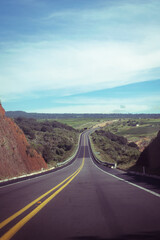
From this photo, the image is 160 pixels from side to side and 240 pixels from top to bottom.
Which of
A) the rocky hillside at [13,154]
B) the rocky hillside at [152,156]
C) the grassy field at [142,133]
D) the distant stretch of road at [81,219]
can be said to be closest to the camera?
the distant stretch of road at [81,219]

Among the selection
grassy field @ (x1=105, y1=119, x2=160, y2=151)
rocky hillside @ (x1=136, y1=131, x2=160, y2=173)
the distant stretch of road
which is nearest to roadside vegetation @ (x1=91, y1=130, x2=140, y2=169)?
grassy field @ (x1=105, y1=119, x2=160, y2=151)

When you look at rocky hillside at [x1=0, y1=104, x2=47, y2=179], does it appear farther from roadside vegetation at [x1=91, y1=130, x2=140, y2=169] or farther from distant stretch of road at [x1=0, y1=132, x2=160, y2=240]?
distant stretch of road at [x1=0, y1=132, x2=160, y2=240]

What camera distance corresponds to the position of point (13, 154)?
98.8 ft

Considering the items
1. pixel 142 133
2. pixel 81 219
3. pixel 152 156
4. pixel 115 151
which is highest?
pixel 81 219

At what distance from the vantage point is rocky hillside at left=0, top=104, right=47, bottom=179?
2564 cm

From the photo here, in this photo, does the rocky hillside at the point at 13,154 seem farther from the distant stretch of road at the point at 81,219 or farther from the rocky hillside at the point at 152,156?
the distant stretch of road at the point at 81,219

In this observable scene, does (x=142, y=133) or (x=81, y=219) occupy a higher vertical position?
(x=81, y=219)

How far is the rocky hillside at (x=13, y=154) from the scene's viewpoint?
2564 centimetres

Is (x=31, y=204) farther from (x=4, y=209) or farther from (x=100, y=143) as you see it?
(x=100, y=143)

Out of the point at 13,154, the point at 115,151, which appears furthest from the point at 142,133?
the point at 13,154

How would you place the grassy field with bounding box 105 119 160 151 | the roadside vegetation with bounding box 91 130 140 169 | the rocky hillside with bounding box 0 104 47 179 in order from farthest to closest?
1. the grassy field with bounding box 105 119 160 151
2. the roadside vegetation with bounding box 91 130 140 169
3. the rocky hillside with bounding box 0 104 47 179

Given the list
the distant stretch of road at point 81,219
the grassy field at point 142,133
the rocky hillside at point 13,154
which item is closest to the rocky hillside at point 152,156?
the rocky hillside at point 13,154

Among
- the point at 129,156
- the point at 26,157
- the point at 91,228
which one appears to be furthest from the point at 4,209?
the point at 129,156

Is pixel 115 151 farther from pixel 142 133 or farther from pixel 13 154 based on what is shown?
pixel 13 154
